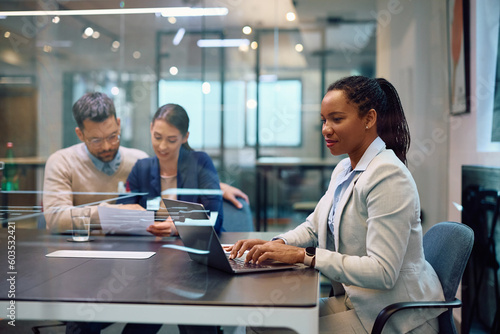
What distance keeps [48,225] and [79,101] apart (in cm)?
82

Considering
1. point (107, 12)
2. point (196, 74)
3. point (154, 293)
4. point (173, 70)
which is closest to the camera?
point (154, 293)

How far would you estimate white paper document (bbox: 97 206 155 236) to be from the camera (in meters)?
2.37

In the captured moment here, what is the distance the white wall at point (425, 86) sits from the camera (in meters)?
3.53

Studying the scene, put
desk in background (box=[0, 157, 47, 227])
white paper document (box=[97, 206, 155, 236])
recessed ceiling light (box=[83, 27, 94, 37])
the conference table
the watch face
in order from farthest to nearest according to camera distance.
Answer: recessed ceiling light (box=[83, 27, 94, 37]) → desk in background (box=[0, 157, 47, 227]) → white paper document (box=[97, 206, 155, 236]) → the watch face → the conference table

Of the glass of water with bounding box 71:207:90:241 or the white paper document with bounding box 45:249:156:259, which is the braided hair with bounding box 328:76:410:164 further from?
the glass of water with bounding box 71:207:90:241

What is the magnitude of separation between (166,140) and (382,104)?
1.49 meters

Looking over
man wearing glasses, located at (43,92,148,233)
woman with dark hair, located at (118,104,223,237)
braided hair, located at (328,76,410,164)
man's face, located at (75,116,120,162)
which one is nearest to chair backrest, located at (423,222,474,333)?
braided hair, located at (328,76,410,164)

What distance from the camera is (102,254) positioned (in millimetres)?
1763

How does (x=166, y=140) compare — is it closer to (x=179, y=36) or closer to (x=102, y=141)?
(x=102, y=141)

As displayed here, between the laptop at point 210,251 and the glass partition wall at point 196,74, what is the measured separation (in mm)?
1328

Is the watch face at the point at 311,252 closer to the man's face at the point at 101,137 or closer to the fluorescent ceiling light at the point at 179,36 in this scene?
the man's face at the point at 101,137

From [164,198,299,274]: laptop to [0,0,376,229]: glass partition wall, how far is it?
52.3 inches

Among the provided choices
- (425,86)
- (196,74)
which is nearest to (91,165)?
(196,74)

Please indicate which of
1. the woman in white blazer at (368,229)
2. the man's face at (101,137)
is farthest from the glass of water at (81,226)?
the woman in white blazer at (368,229)
